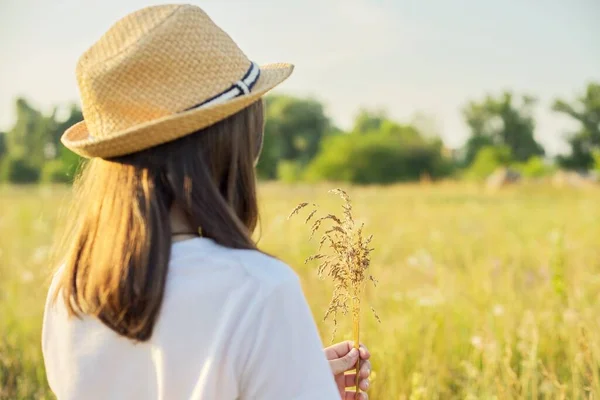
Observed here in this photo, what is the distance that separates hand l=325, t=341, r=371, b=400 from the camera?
3.98 ft

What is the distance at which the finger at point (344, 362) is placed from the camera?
121cm

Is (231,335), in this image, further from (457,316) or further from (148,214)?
(457,316)

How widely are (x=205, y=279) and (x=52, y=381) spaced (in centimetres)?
42

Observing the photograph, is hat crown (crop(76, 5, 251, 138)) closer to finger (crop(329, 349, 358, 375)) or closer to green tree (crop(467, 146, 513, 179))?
finger (crop(329, 349, 358, 375))

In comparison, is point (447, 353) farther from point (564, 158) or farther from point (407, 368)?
point (564, 158)

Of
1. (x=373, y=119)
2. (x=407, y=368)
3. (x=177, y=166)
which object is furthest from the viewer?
(x=373, y=119)

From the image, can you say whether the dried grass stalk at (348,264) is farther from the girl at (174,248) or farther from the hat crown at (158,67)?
the hat crown at (158,67)

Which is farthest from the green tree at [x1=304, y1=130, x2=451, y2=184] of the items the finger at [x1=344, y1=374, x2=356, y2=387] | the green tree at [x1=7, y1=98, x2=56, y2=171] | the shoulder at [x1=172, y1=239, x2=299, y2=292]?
the shoulder at [x1=172, y1=239, x2=299, y2=292]

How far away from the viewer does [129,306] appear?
101 cm

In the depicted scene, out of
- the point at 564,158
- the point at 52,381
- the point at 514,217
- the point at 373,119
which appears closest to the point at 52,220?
the point at 514,217

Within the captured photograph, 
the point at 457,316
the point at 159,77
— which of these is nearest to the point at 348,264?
the point at 159,77

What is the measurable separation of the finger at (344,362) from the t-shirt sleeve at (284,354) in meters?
0.21

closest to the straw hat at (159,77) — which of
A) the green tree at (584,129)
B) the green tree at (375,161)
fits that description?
the green tree at (375,161)

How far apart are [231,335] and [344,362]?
31cm
